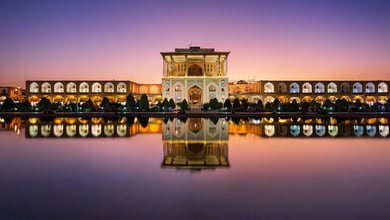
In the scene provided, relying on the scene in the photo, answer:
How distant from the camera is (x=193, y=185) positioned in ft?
20.6

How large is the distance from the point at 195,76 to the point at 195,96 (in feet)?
8.69

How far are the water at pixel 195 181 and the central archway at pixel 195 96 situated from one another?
110ft

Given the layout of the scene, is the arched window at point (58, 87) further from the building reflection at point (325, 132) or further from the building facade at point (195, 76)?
the building reflection at point (325, 132)

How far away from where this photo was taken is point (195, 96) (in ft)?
152

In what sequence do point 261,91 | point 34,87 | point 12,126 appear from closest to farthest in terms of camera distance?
point 12,126 → point 261,91 → point 34,87

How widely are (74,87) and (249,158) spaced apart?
1970 inches

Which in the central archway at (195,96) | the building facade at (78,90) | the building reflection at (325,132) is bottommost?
the building reflection at (325,132)

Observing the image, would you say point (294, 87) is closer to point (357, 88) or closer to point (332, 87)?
point (332, 87)

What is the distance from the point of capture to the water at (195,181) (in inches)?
192

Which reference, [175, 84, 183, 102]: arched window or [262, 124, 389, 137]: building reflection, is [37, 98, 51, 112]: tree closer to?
[175, 84, 183, 102]: arched window

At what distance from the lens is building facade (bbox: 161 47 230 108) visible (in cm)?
4459

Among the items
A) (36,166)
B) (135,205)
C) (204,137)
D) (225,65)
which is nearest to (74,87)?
(225,65)

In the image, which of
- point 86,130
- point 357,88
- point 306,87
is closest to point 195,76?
point 306,87

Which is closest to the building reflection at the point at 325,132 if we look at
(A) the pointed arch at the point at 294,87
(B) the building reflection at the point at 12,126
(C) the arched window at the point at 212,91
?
(B) the building reflection at the point at 12,126
